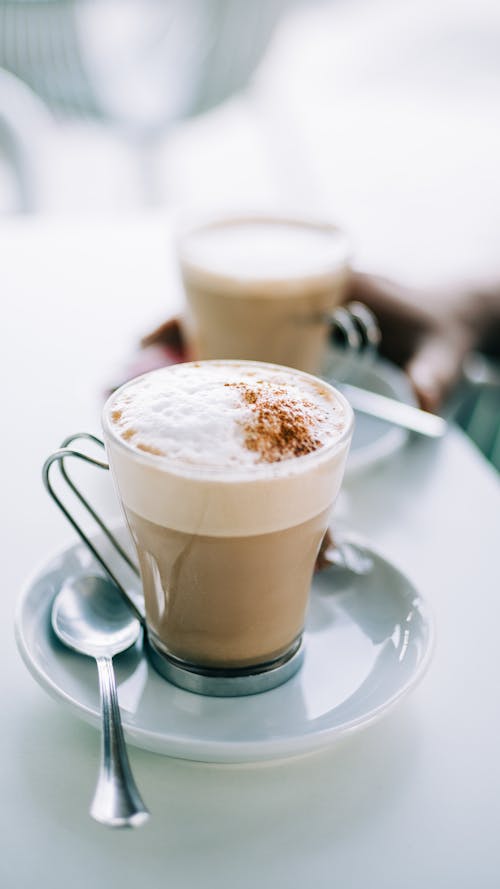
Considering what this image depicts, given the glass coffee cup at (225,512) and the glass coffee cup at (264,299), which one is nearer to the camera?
the glass coffee cup at (225,512)

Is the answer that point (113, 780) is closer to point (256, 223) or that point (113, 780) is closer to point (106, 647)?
point (106, 647)

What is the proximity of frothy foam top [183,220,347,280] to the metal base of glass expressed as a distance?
0.59 m

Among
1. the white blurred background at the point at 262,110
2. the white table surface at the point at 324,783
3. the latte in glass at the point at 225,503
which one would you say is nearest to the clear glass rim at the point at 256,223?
the white table surface at the point at 324,783

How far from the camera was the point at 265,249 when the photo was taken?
123 centimetres

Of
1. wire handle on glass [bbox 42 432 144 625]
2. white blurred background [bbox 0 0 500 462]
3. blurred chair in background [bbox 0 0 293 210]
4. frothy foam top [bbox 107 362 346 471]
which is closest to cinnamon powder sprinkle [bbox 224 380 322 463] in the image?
frothy foam top [bbox 107 362 346 471]

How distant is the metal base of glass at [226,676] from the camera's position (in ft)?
1.94

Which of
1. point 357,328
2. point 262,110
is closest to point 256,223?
point 357,328

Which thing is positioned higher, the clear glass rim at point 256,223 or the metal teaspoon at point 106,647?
the clear glass rim at point 256,223

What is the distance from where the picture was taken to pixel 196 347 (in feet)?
3.86

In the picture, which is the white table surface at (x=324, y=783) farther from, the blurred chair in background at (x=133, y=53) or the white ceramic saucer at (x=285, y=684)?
the blurred chair in background at (x=133, y=53)

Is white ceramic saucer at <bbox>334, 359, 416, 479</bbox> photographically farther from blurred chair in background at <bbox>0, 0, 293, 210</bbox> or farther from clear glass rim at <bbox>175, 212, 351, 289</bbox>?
blurred chair in background at <bbox>0, 0, 293, 210</bbox>

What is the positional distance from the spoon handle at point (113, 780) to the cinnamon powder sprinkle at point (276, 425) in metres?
0.18

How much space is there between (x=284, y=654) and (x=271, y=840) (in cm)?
14

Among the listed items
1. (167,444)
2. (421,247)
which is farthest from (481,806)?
(421,247)
